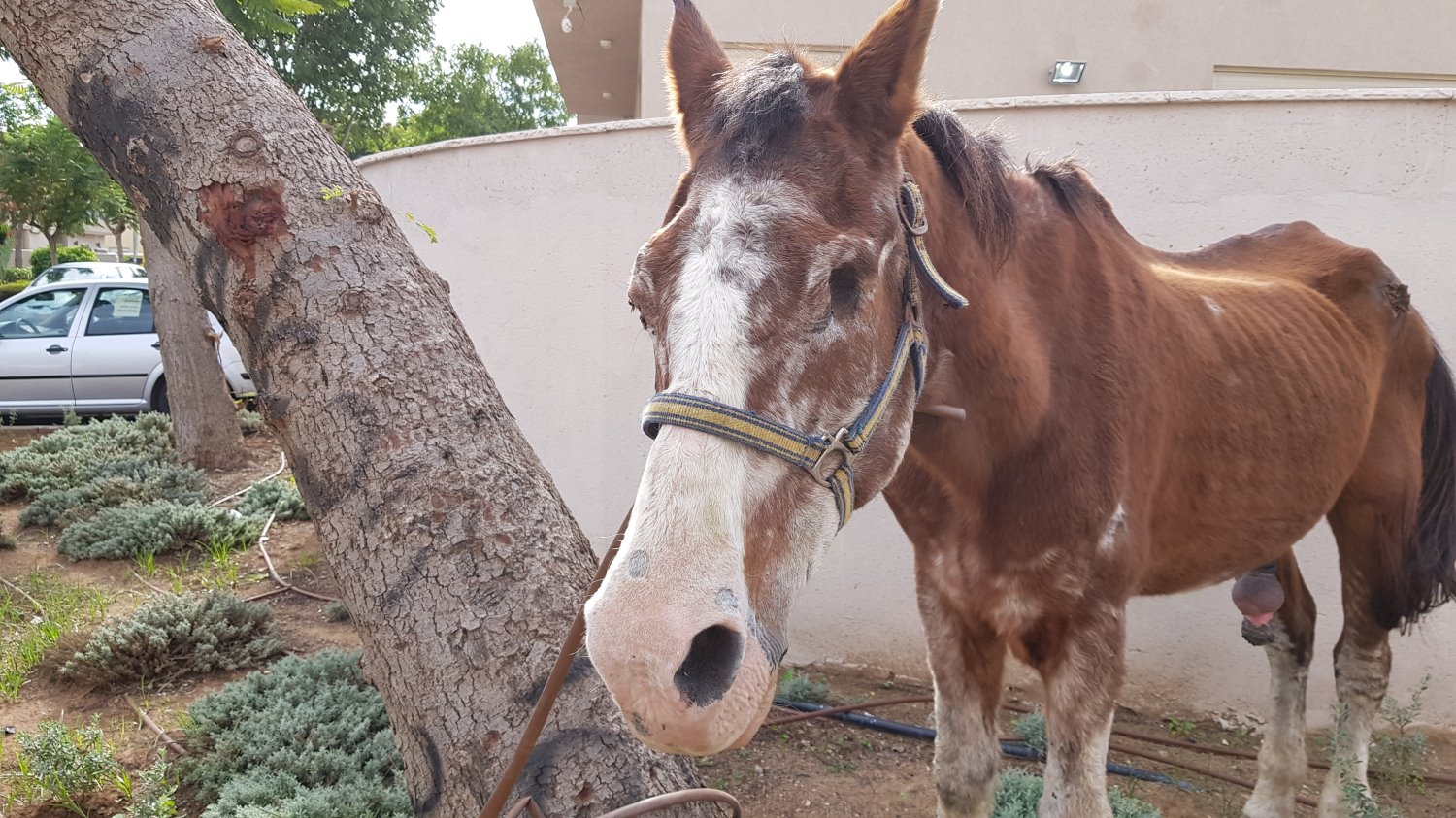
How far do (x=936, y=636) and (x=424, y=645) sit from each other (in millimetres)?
1375

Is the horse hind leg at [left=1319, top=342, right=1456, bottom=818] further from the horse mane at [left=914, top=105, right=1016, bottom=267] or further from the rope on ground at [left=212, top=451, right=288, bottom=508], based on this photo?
the rope on ground at [left=212, top=451, right=288, bottom=508]

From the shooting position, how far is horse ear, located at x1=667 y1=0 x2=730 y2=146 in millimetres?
1647

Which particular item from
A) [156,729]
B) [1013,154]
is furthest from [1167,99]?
[156,729]

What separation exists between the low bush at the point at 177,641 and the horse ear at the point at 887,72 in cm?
396

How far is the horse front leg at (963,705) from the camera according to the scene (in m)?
2.30

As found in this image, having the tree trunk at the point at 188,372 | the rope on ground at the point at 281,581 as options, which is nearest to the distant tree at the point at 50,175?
the tree trunk at the point at 188,372

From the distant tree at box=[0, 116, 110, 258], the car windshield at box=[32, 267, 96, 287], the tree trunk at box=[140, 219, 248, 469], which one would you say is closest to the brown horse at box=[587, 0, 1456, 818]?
the tree trunk at box=[140, 219, 248, 469]

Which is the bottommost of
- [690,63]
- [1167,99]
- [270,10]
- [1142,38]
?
[690,63]

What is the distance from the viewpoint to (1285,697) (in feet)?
10.6

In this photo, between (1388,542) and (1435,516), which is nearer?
(1388,542)

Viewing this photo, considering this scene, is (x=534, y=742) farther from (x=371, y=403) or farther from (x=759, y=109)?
(x=759, y=109)

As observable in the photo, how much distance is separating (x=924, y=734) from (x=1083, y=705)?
6.06 feet

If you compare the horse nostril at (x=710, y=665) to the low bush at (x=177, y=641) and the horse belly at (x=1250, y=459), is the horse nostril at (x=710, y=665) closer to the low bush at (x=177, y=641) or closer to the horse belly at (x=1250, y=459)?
the horse belly at (x=1250, y=459)

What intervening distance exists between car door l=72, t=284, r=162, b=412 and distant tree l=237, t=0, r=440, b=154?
16.9 feet
